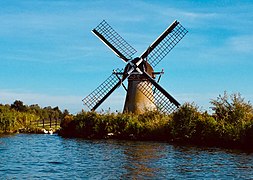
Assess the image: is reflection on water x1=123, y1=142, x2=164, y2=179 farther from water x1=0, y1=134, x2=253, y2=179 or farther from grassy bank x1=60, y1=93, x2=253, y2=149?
grassy bank x1=60, y1=93, x2=253, y2=149

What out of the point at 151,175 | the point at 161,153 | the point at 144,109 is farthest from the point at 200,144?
the point at 151,175

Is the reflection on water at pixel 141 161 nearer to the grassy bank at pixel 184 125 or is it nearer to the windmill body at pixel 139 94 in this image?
the grassy bank at pixel 184 125

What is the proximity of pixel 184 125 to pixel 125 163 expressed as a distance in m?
15.1

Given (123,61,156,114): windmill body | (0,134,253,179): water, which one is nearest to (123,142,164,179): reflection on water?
(0,134,253,179): water

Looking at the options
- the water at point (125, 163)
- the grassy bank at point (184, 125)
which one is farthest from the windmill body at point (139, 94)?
the water at point (125, 163)

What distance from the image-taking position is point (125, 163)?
74.7 feet

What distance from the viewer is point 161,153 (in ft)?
90.3

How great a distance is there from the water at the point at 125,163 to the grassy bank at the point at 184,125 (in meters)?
3.90

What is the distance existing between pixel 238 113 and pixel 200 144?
3.77 meters

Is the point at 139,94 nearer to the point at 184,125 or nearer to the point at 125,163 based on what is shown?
the point at 184,125

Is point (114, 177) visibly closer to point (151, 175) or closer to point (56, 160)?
point (151, 175)

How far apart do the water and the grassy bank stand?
12.8 ft

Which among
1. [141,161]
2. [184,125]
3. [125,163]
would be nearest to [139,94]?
[184,125]

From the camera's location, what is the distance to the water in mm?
19375
